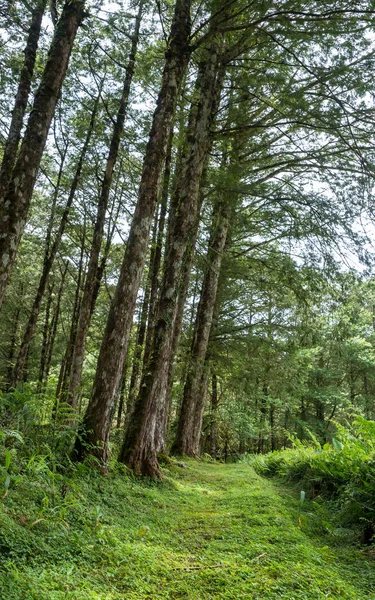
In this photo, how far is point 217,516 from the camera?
4875 millimetres

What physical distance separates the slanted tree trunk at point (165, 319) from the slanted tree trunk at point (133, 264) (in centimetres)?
96

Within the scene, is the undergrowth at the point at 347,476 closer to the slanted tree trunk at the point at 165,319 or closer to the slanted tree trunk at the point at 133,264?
the slanted tree trunk at the point at 165,319

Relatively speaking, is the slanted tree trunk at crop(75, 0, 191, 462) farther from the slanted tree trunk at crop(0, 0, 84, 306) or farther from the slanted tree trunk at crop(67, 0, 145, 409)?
the slanted tree trunk at crop(67, 0, 145, 409)

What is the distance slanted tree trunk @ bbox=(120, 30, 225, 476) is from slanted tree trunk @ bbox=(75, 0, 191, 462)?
963 mm

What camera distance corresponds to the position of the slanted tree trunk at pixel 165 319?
6.48 metres

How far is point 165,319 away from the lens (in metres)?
6.82

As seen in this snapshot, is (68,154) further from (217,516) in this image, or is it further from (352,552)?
(352,552)

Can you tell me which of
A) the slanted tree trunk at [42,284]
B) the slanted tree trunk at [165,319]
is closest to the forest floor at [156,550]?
the slanted tree trunk at [165,319]

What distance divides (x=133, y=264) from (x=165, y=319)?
126cm

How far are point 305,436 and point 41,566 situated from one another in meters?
26.5

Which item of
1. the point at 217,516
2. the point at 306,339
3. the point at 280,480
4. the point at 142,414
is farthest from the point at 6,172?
the point at 306,339

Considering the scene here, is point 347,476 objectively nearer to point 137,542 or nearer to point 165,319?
point 137,542

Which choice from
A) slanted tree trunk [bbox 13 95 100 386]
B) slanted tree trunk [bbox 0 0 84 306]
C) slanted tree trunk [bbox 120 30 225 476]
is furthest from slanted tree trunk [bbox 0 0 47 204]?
slanted tree trunk [bbox 13 95 100 386]

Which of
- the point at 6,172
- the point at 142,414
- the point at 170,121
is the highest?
the point at 170,121
